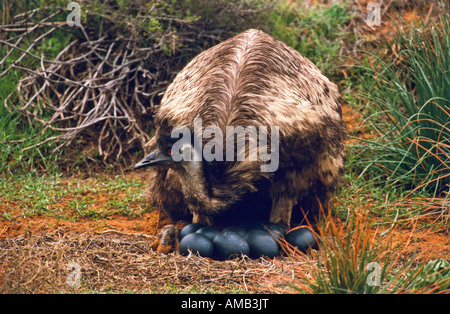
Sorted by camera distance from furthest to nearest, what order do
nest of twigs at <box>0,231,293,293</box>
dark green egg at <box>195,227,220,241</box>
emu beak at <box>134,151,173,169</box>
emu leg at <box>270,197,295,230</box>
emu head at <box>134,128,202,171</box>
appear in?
emu leg at <box>270,197,295,230</box> → dark green egg at <box>195,227,220,241</box> → emu beak at <box>134,151,173,169</box> → emu head at <box>134,128,202,171</box> → nest of twigs at <box>0,231,293,293</box>

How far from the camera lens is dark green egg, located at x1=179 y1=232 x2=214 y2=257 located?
14.2 feet

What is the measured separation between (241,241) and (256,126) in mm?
872

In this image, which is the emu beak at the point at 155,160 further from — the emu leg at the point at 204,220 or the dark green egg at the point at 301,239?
the dark green egg at the point at 301,239

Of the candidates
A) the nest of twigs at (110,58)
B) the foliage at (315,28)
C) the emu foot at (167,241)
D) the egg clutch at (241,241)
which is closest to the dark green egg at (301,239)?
the egg clutch at (241,241)

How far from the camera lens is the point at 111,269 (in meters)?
4.00

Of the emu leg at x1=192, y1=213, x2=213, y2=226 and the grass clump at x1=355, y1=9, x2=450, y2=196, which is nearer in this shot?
the emu leg at x1=192, y1=213, x2=213, y2=226

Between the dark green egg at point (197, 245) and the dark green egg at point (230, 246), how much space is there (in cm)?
6

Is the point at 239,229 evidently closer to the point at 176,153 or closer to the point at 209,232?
the point at 209,232

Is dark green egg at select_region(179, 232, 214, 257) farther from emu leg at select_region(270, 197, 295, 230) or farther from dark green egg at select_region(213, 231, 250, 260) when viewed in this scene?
emu leg at select_region(270, 197, 295, 230)

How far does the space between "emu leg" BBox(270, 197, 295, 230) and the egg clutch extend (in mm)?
205

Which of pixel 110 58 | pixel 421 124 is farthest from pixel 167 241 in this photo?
pixel 110 58

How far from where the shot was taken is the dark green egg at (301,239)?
4465 mm

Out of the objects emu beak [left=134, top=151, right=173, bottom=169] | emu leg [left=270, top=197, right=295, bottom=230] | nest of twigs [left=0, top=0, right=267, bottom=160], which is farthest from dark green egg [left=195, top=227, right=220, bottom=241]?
nest of twigs [left=0, top=0, right=267, bottom=160]
